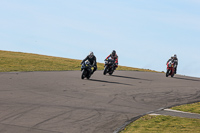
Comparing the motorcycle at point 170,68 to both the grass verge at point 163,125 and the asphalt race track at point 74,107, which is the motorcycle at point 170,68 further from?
the grass verge at point 163,125

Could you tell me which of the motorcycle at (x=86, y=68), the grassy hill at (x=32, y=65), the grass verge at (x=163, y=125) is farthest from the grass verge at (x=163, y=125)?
the grassy hill at (x=32, y=65)

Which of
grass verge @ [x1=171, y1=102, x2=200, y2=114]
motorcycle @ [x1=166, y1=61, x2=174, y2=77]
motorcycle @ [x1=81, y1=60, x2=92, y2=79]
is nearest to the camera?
grass verge @ [x1=171, y1=102, x2=200, y2=114]

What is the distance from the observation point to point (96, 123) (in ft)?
31.3

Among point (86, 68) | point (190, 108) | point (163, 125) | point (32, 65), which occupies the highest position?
point (86, 68)

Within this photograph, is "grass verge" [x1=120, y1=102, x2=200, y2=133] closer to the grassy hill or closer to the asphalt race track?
the asphalt race track

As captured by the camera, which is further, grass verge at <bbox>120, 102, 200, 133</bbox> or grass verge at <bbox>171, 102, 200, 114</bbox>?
grass verge at <bbox>171, 102, 200, 114</bbox>

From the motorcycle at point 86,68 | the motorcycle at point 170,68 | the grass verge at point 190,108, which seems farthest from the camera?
the motorcycle at point 170,68

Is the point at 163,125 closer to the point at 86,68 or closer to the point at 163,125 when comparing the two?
the point at 163,125

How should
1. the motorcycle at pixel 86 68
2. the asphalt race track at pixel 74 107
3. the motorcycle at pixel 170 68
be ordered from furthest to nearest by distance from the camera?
the motorcycle at pixel 170 68
the motorcycle at pixel 86 68
the asphalt race track at pixel 74 107

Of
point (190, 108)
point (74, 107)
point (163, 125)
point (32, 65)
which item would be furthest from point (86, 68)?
point (32, 65)

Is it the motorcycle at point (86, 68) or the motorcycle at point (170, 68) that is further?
the motorcycle at point (170, 68)

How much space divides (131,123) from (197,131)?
1.87 metres

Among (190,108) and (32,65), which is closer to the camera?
(190,108)

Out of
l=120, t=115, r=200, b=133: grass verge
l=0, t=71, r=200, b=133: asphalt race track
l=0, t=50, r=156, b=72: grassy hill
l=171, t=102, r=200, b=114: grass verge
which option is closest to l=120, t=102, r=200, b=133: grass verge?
l=120, t=115, r=200, b=133: grass verge
